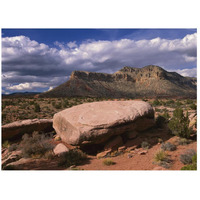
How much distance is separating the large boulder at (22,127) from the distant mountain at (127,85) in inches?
1683

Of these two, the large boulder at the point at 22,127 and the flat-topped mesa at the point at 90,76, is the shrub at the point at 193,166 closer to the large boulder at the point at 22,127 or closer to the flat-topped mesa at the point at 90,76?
the large boulder at the point at 22,127

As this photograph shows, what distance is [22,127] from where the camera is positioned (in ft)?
37.0

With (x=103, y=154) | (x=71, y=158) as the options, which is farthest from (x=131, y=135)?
(x=71, y=158)

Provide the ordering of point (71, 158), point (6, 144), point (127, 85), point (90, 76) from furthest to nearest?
point (127, 85) → point (90, 76) → point (6, 144) → point (71, 158)

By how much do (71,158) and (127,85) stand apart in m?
70.5

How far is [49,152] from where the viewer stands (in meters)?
7.67

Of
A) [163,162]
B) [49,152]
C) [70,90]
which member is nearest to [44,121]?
[49,152]

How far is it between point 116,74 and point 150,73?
1848 centimetres

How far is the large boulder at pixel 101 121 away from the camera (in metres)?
7.38

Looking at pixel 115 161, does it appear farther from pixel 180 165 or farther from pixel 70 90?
pixel 70 90

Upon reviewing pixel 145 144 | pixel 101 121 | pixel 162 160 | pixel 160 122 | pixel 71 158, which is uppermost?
pixel 101 121

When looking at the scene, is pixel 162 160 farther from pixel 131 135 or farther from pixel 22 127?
pixel 22 127

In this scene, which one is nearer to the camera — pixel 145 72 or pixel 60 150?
pixel 60 150

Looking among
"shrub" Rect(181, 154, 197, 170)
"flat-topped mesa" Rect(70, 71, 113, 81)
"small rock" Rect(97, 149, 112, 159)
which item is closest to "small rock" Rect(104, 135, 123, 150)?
"small rock" Rect(97, 149, 112, 159)
